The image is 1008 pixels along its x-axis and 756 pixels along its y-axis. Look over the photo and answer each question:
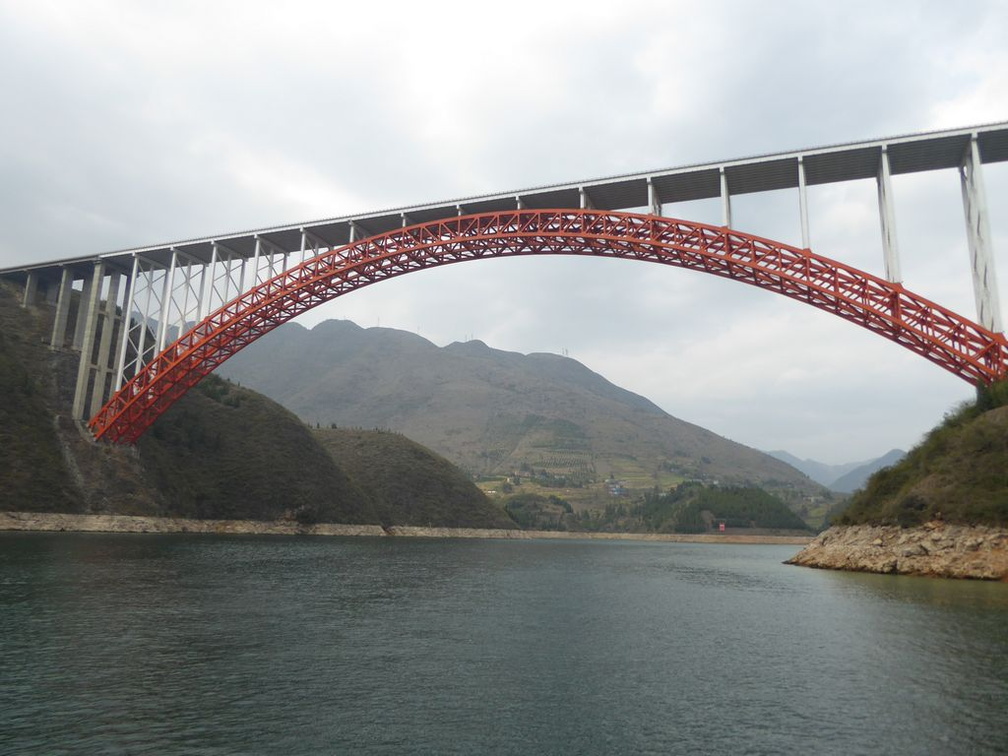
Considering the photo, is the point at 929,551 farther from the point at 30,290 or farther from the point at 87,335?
the point at 30,290

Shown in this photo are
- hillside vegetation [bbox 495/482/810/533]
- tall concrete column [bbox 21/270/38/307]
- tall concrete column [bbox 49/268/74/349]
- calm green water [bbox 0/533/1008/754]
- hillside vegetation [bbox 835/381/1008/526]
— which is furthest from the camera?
hillside vegetation [bbox 495/482/810/533]

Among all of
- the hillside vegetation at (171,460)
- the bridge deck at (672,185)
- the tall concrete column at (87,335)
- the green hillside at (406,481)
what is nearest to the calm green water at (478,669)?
the bridge deck at (672,185)

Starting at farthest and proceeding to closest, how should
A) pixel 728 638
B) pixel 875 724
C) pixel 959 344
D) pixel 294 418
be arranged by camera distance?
pixel 294 418
pixel 959 344
pixel 728 638
pixel 875 724

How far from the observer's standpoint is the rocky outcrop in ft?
100

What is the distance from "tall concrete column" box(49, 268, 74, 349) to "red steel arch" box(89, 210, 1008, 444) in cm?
990

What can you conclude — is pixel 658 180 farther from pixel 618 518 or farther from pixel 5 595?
pixel 618 518

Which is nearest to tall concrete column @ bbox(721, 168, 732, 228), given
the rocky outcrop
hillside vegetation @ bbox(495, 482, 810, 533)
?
the rocky outcrop

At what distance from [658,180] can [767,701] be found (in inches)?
1507

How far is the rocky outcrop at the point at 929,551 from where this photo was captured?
100 ft

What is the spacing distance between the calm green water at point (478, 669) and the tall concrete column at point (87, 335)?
35973 mm

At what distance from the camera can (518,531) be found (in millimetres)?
127562

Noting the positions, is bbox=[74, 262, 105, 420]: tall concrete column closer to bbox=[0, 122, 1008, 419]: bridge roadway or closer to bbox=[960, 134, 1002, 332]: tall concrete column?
bbox=[0, 122, 1008, 419]: bridge roadway

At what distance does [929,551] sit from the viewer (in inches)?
1305

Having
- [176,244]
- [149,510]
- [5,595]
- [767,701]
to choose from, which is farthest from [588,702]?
[176,244]
